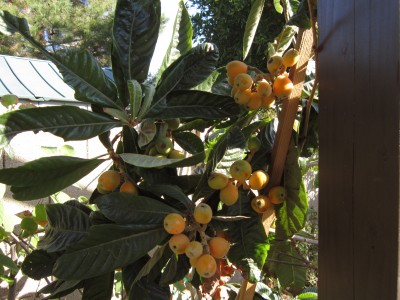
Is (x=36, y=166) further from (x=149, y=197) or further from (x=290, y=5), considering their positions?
(x=290, y=5)

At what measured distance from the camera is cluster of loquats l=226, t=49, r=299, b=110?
681mm

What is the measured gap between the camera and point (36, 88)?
2.64 metres

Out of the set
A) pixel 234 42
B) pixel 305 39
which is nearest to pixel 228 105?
pixel 305 39

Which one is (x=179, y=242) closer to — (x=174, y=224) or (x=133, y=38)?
(x=174, y=224)

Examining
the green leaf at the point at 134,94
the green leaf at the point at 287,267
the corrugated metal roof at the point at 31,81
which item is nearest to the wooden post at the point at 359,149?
the green leaf at the point at 134,94

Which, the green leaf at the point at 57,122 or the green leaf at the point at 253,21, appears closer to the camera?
the green leaf at the point at 57,122

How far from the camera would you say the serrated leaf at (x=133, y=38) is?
71 cm

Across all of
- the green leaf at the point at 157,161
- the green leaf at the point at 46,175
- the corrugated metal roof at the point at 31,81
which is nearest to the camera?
the green leaf at the point at 157,161

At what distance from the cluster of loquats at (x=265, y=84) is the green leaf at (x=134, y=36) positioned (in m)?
0.16

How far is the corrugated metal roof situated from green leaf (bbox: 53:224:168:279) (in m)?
1.94

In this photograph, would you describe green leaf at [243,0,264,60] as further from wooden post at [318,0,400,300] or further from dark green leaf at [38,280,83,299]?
dark green leaf at [38,280,83,299]

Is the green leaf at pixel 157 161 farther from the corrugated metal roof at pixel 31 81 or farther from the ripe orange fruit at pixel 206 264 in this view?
the corrugated metal roof at pixel 31 81

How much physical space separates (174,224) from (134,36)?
0.35 m

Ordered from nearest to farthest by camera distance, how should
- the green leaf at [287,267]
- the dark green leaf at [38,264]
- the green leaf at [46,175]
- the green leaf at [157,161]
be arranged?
the green leaf at [157,161]
the green leaf at [46,175]
the dark green leaf at [38,264]
the green leaf at [287,267]
